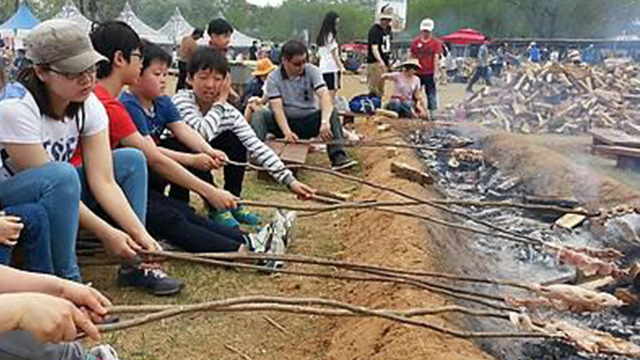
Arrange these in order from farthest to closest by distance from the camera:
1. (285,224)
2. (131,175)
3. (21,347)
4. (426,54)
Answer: (426,54)
(285,224)
(131,175)
(21,347)

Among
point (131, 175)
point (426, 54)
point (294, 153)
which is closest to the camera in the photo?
point (131, 175)

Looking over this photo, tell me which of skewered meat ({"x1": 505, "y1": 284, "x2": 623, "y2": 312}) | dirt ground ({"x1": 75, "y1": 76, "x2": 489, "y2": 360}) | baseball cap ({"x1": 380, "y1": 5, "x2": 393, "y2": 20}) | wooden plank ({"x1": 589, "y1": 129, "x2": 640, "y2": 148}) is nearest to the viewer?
dirt ground ({"x1": 75, "y1": 76, "x2": 489, "y2": 360})

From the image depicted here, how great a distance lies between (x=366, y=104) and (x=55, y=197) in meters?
8.74

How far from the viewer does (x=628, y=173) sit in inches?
321

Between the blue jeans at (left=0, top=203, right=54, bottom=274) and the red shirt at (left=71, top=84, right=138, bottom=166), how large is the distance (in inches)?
38.3

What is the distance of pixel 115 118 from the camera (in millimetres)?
3854

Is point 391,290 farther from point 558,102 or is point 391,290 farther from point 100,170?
point 558,102

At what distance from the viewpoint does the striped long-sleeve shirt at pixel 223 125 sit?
4.91 meters

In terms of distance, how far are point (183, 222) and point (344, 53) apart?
37.5 m

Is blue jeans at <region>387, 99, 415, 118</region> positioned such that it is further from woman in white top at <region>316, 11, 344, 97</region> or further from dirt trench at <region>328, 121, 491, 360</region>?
dirt trench at <region>328, 121, 491, 360</region>

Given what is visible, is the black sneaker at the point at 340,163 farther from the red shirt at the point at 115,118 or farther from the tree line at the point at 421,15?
the tree line at the point at 421,15

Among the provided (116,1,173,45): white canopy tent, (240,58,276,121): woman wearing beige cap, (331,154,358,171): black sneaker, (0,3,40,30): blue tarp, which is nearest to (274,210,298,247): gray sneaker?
(331,154,358,171): black sneaker

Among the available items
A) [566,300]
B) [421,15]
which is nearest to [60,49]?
[566,300]

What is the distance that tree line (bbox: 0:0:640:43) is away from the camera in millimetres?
37875
